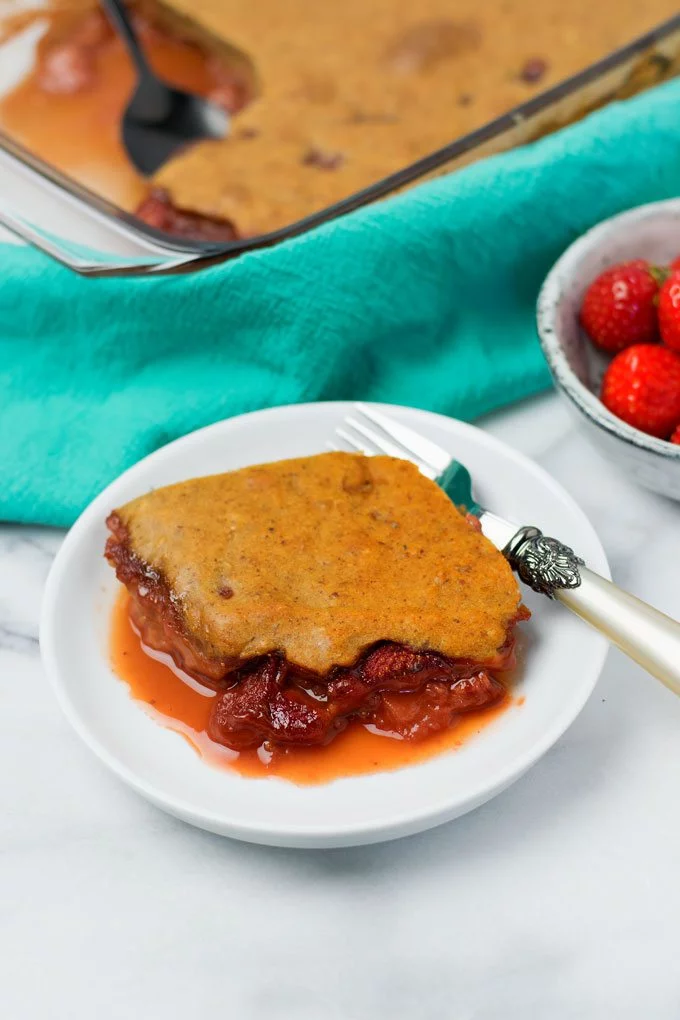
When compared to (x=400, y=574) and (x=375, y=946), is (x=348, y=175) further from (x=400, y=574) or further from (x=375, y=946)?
(x=375, y=946)

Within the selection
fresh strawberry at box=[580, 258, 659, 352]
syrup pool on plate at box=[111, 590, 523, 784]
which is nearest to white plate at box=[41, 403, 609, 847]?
syrup pool on plate at box=[111, 590, 523, 784]

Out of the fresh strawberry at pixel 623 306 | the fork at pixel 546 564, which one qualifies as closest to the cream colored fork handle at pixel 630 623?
the fork at pixel 546 564

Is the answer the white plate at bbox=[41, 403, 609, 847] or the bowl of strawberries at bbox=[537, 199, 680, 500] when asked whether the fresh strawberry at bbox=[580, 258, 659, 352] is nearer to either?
the bowl of strawberries at bbox=[537, 199, 680, 500]

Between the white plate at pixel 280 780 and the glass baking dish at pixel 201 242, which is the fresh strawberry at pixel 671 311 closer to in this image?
the white plate at pixel 280 780

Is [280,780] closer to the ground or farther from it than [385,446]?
closer to the ground

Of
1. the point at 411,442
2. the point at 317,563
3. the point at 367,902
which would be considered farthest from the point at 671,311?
the point at 367,902

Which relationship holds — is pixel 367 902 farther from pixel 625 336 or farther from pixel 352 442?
pixel 625 336

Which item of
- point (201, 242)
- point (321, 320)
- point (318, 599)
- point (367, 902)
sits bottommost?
point (367, 902)
